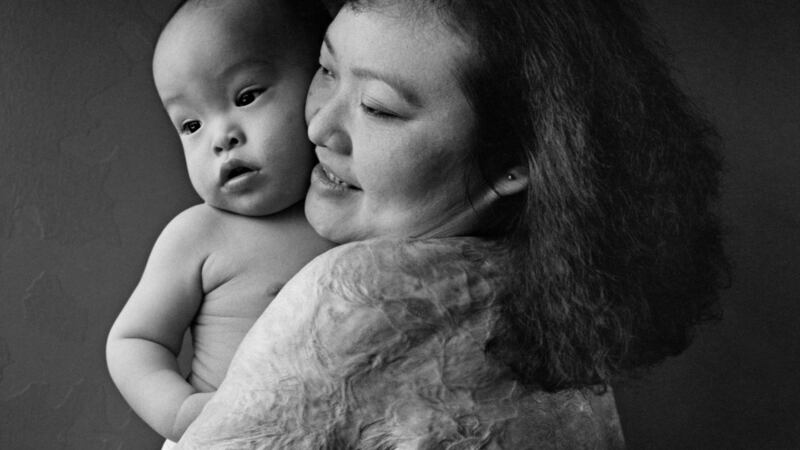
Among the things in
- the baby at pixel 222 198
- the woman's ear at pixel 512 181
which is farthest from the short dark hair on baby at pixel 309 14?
the woman's ear at pixel 512 181

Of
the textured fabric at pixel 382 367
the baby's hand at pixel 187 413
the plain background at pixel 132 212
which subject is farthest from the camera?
the plain background at pixel 132 212

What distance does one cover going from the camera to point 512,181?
1196 mm

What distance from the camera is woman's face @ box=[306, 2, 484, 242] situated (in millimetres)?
1126

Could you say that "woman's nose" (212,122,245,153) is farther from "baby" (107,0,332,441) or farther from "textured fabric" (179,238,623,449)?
"textured fabric" (179,238,623,449)

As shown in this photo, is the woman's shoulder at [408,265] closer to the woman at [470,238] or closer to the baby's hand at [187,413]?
→ the woman at [470,238]

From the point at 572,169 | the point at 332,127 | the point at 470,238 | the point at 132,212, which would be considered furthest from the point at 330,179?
the point at 132,212

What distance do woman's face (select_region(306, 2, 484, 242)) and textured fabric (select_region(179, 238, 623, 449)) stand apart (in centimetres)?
7

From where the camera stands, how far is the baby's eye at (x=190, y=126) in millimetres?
1381

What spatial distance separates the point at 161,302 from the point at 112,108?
1.12m

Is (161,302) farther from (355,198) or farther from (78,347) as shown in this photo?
(78,347)

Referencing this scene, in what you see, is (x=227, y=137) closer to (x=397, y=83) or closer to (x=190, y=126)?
(x=190, y=126)

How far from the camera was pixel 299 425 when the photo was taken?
1.03 m

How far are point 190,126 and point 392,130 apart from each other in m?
0.36

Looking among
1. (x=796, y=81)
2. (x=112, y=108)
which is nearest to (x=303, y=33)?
(x=112, y=108)
